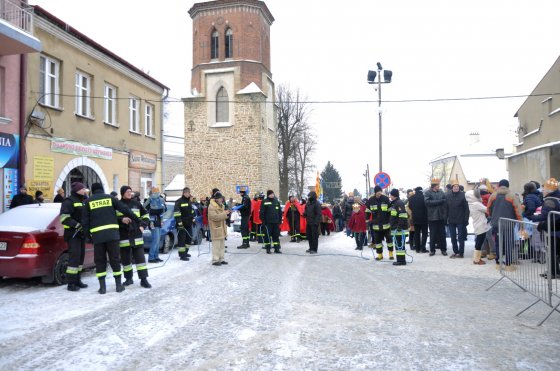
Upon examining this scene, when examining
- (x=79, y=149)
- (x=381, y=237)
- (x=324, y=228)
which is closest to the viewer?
(x=381, y=237)

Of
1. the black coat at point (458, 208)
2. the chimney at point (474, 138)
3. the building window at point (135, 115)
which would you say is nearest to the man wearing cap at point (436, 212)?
the black coat at point (458, 208)

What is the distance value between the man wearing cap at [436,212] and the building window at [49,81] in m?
11.7

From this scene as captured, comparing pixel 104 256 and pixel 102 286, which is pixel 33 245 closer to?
pixel 104 256

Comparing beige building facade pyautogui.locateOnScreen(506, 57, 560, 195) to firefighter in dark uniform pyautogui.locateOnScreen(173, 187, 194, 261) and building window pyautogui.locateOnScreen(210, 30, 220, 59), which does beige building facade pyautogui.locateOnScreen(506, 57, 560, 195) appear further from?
building window pyautogui.locateOnScreen(210, 30, 220, 59)

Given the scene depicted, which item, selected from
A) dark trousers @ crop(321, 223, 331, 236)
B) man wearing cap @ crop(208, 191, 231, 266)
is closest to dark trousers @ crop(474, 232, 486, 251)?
man wearing cap @ crop(208, 191, 231, 266)

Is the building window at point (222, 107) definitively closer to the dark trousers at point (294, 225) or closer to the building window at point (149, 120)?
the building window at point (149, 120)

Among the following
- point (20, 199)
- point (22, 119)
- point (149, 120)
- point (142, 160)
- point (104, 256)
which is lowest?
point (104, 256)

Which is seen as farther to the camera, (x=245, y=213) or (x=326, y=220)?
(x=326, y=220)

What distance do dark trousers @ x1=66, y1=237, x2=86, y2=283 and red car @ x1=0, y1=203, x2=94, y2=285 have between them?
1.16 feet

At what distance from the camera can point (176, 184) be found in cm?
5403

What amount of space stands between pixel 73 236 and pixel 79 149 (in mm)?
8995

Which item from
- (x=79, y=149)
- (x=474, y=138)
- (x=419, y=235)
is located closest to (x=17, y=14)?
(x=79, y=149)

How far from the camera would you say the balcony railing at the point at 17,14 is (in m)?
12.6

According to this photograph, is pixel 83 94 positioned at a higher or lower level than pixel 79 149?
higher
